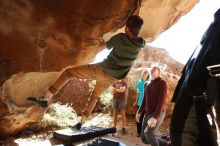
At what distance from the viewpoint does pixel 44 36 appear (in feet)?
22.4

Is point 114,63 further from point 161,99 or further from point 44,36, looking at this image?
point 44,36

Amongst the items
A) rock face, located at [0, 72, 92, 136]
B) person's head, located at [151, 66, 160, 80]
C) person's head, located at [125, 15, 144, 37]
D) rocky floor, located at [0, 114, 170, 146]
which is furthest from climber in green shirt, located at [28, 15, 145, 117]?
rocky floor, located at [0, 114, 170, 146]

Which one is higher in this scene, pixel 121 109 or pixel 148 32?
pixel 148 32

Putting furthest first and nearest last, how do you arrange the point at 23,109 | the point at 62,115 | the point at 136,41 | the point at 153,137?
the point at 62,115, the point at 23,109, the point at 153,137, the point at 136,41

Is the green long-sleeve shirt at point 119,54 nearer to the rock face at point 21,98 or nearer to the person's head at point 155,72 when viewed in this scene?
the person's head at point 155,72

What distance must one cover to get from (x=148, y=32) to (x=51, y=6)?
646 cm

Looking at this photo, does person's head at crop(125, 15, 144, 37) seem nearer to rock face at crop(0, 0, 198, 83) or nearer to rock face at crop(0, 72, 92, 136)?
rock face at crop(0, 0, 198, 83)

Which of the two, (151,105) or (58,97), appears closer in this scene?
(151,105)

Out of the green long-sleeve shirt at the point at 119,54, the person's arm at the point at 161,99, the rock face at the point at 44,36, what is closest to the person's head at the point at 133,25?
the green long-sleeve shirt at the point at 119,54

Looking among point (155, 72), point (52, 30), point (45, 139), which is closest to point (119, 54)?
point (155, 72)

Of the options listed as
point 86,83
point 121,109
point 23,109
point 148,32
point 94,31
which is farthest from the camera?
point 86,83

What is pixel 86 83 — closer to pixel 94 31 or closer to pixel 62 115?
pixel 62 115

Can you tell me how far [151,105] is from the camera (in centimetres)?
691

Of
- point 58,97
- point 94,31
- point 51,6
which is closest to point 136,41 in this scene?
point 94,31
